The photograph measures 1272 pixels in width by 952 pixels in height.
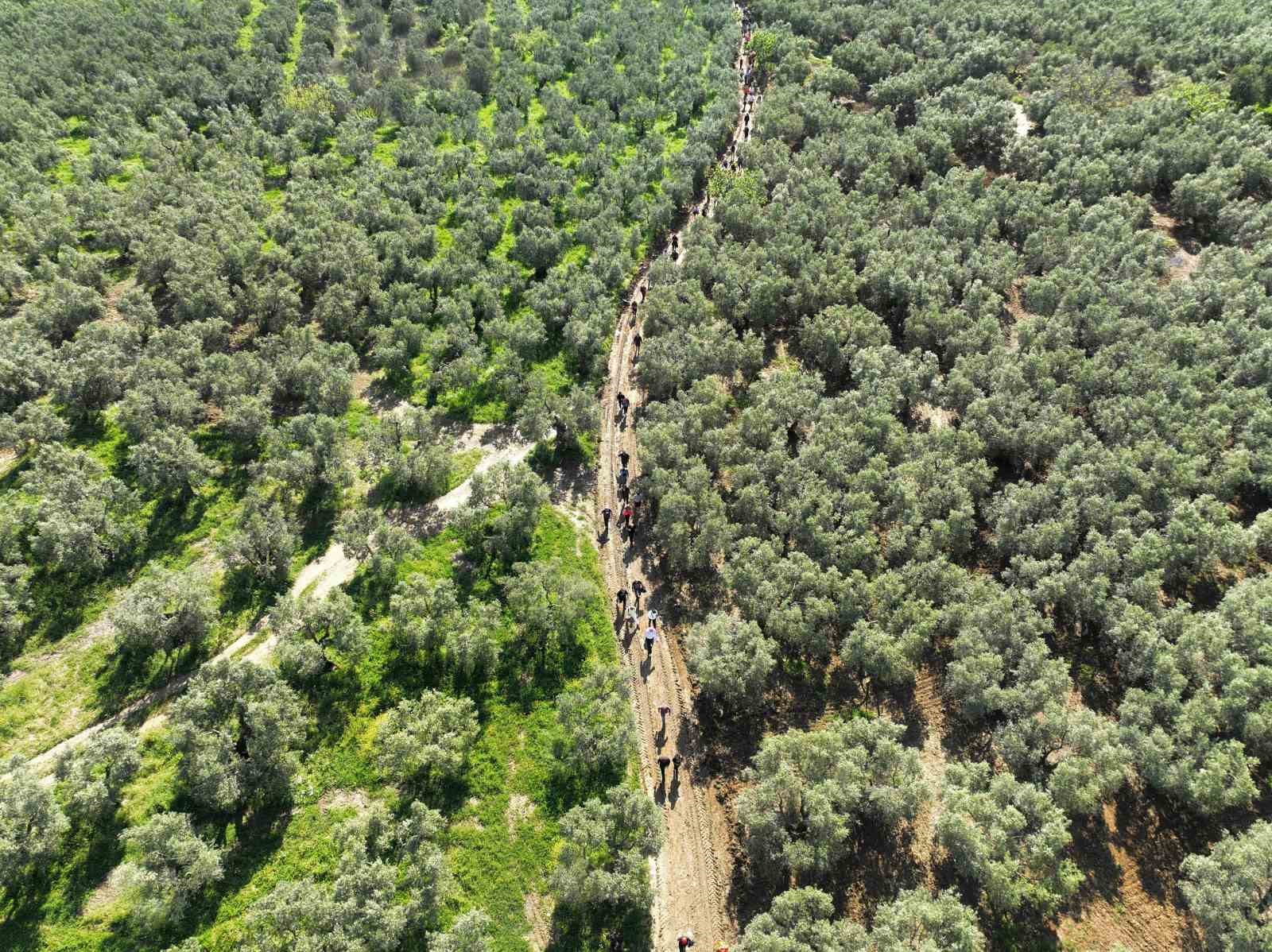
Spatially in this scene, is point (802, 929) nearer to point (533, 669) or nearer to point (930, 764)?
point (930, 764)

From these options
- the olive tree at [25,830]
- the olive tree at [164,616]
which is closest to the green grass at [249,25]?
the olive tree at [164,616]

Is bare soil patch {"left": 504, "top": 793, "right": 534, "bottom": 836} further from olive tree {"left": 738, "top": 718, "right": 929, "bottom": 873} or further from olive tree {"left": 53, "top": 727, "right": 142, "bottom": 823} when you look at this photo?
olive tree {"left": 53, "top": 727, "right": 142, "bottom": 823}

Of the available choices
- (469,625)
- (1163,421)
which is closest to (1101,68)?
(1163,421)

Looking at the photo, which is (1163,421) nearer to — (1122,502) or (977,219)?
(1122,502)

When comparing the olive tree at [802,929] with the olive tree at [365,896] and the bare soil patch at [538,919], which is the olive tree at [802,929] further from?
the olive tree at [365,896]

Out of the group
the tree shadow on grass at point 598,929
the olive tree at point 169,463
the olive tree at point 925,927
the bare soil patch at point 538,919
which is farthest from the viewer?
the olive tree at point 169,463

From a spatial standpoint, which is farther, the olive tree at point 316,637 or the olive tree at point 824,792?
the olive tree at point 316,637

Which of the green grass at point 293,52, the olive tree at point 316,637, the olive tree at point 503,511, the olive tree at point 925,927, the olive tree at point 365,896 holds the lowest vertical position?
the olive tree at point 925,927

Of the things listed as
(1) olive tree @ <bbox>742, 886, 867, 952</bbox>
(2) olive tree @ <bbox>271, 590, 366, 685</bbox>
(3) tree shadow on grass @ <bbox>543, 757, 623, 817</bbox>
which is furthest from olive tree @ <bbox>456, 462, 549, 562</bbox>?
(1) olive tree @ <bbox>742, 886, 867, 952</bbox>
